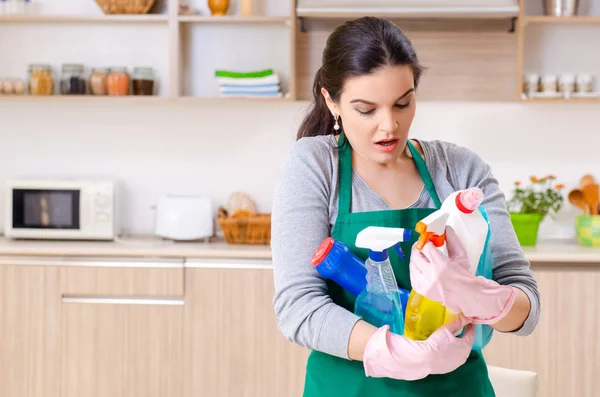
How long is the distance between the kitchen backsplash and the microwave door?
303 mm

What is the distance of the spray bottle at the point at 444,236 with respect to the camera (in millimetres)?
1183

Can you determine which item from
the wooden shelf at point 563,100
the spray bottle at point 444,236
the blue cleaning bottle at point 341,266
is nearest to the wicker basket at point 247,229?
the wooden shelf at point 563,100

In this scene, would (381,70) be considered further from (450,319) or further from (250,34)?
(250,34)

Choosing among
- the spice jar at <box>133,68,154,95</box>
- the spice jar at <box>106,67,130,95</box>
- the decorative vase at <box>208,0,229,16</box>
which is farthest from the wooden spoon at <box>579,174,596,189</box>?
the spice jar at <box>106,67,130,95</box>

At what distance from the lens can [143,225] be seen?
3904mm

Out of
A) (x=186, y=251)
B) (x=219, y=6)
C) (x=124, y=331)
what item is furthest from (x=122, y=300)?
(x=219, y=6)

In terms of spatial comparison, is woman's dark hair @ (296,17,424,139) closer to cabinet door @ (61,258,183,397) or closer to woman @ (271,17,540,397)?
woman @ (271,17,540,397)

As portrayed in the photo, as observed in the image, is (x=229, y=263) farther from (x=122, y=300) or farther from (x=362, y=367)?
(x=362, y=367)

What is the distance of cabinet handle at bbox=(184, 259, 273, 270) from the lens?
3.33 metres

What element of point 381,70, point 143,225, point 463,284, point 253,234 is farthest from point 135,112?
point 463,284

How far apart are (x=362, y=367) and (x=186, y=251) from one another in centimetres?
204

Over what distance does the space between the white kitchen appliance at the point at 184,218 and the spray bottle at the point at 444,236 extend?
2446mm

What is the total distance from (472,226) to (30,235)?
2.83m

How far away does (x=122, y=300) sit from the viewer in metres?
3.36
